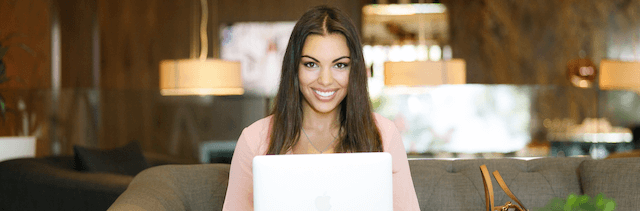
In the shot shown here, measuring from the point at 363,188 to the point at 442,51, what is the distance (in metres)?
5.98

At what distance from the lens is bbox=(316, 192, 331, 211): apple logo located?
3.89 feet

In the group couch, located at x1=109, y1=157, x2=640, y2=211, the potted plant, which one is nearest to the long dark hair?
couch, located at x1=109, y1=157, x2=640, y2=211

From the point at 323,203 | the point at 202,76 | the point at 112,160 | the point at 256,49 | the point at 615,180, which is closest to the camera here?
the point at 323,203

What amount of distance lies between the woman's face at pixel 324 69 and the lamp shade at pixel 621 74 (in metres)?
3.40

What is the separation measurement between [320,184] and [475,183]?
1332 millimetres

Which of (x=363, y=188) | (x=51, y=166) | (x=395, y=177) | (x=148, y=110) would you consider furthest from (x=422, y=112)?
(x=363, y=188)

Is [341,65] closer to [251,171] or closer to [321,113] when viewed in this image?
[321,113]

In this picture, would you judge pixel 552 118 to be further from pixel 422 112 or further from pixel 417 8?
pixel 417 8

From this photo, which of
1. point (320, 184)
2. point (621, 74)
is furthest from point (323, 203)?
point (621, 74)

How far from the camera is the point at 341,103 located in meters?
1.82

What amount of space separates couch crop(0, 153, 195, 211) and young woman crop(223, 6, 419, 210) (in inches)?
54.8

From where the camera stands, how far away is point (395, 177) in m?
1.72

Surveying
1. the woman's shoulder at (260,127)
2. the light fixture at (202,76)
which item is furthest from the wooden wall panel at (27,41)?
the woman's shoulder at (260,127)

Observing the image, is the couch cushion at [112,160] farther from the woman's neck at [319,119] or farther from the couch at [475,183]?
the woman's neck at [319,119]
